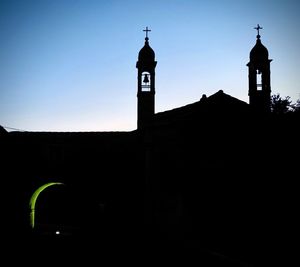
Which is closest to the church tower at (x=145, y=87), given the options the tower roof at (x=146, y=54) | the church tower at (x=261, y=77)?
the tower roof at (x=146, y=54)

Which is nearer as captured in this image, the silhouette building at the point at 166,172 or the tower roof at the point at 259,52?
the silhouette building at the point at 166,172

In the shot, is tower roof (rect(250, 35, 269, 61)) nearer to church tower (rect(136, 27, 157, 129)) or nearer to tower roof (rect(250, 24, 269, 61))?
tower roof (rect(250, 24, 269, 61))

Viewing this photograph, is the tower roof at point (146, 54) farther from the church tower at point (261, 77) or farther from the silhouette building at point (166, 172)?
the church tower at point (261, 77)

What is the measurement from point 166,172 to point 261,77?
895cm

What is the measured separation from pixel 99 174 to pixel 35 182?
3.87m

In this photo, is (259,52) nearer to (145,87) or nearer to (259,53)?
(259,53)

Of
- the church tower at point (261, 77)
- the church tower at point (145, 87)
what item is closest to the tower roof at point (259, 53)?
the church tower at point (261, 77)

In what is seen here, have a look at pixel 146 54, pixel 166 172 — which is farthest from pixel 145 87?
pixel 166 172

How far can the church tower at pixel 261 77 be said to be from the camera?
57.2 ft

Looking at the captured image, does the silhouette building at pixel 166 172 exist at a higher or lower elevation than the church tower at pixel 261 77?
lower

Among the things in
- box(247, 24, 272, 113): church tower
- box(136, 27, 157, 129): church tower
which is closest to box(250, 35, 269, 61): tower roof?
box(247, 24, 272, 113): church tower

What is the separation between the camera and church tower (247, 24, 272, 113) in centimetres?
Answer: 1742

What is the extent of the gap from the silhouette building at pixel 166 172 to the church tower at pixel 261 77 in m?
0.06

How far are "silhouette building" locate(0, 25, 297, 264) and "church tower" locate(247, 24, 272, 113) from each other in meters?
0.06
